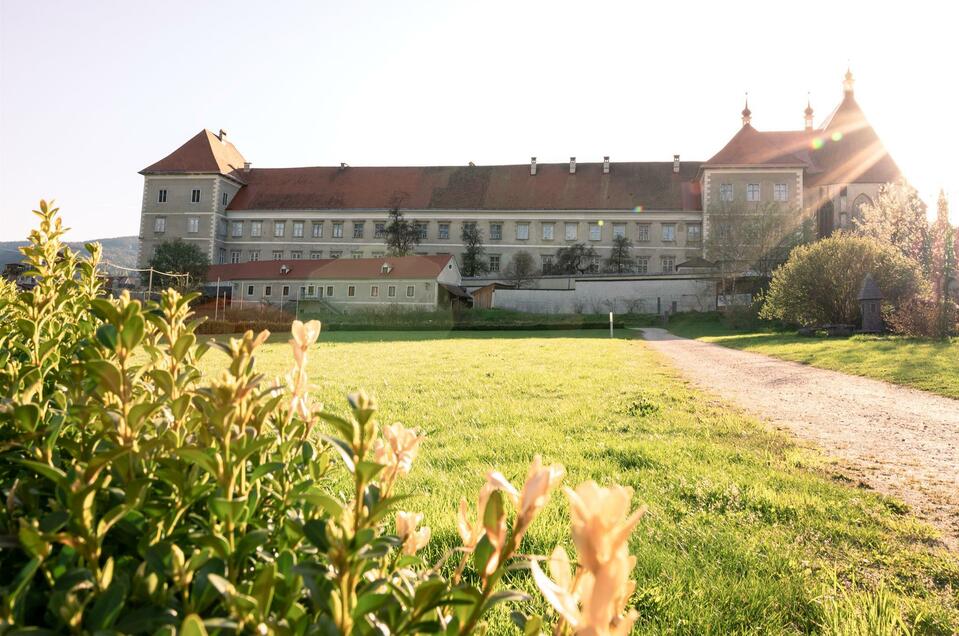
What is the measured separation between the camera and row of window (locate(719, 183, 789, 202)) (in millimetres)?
57312

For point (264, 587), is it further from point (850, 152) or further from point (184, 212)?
point (850, 152)

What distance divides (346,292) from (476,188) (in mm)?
21565

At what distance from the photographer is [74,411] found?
3.45ft

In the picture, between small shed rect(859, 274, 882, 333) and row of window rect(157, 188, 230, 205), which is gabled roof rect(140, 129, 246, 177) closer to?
row of window rect(157, 188, 230, 205)

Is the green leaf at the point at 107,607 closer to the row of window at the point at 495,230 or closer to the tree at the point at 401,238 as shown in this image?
the tree at the point at 401,238

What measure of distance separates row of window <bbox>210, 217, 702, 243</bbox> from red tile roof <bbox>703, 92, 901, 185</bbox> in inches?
301

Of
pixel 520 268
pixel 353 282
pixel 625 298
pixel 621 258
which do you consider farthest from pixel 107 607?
pixel 621 258

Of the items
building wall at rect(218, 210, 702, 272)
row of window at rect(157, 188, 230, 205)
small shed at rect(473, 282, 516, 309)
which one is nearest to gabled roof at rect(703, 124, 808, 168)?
building wall at rect(218, 210, 702, 272)

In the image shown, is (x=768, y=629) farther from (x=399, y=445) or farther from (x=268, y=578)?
(x=268, y=578)

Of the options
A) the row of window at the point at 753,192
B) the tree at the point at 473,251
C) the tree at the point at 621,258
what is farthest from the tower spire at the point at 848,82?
the tree at the point at 473,251

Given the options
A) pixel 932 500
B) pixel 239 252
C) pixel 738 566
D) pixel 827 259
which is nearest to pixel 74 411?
pixel 738 566

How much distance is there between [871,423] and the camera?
7.18m

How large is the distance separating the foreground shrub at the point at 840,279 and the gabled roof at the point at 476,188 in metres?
34.7

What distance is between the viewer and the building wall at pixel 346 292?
168 feet
